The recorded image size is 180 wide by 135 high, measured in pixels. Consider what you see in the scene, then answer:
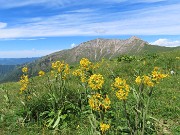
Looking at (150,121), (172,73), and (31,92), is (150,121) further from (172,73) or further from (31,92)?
(172,73)

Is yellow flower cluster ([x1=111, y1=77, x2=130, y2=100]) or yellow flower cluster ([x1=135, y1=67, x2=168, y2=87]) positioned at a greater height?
yellow flower cluster ([x1=135, y1=67, x2=168, y2=87])

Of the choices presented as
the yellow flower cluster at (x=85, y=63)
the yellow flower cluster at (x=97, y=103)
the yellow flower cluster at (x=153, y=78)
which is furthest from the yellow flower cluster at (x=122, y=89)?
the yellow flower cluster at (x=85, y=63)

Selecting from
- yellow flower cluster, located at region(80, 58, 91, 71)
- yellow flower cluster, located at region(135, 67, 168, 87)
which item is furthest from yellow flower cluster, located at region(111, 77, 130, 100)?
yellow flower cluster, located at region(80, 58, 91, 71)

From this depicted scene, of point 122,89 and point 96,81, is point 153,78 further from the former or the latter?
point 96,81

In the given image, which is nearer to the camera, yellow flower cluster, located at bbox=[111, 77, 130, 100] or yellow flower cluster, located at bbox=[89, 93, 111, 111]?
yellow flower cluster, located at bbox=[111, 77, 130, 100]

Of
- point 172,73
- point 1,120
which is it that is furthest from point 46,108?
point 172,73

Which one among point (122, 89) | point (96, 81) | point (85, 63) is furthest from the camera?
Answer: point (85, 63)

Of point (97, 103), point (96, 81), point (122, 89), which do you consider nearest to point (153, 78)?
point (122, 89)

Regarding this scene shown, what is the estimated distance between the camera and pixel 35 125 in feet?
39.3

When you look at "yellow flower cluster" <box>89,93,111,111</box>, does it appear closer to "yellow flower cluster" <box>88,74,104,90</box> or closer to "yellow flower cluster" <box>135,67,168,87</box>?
"yellow flower cluster" <box>88,74,104,90</box>

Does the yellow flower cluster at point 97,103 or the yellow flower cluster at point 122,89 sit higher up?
the yellow flower cluster at point 122,89

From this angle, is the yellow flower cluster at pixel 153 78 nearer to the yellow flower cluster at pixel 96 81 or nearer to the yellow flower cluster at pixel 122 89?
the yellow flower cluster at pixel 122 89

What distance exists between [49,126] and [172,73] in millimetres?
11500

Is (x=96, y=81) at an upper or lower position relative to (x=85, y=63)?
lower
